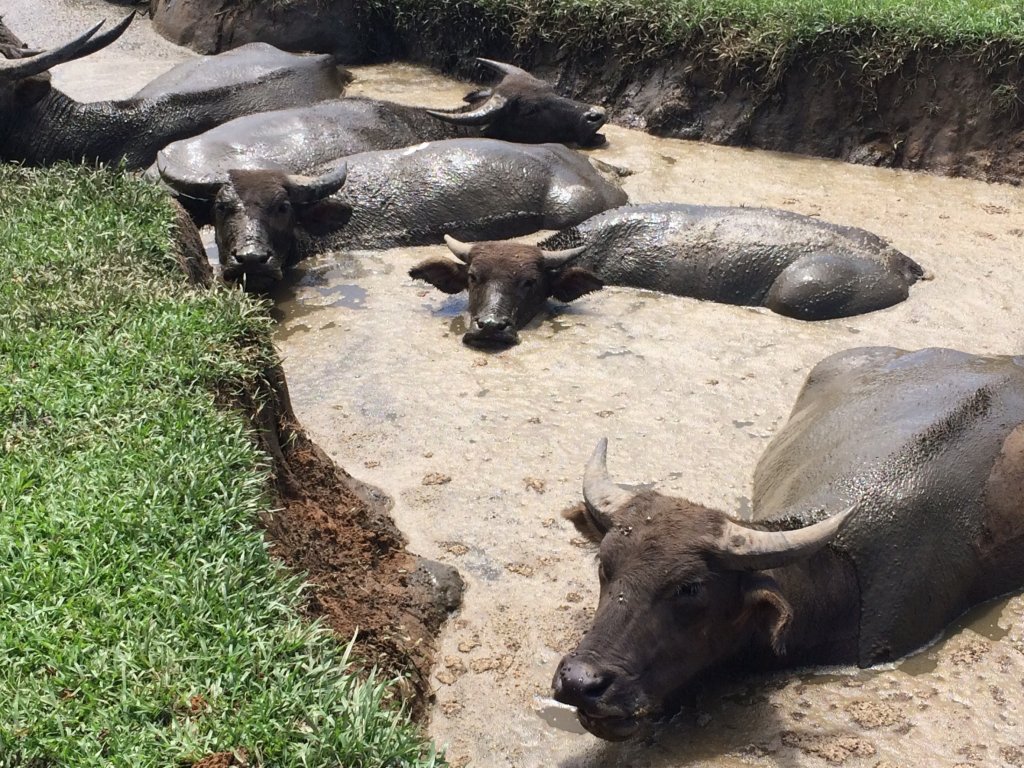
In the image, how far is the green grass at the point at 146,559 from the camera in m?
3.10

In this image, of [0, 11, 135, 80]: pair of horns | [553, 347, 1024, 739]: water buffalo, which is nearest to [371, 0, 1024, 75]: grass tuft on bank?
[0, 11, 135, 80]: pair of horns

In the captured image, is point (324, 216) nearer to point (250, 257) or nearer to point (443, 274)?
point (250, 257)

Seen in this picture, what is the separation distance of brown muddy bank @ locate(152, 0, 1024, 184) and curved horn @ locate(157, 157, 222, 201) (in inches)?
206

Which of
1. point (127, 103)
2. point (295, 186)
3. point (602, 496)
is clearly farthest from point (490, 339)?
point (127, 103)

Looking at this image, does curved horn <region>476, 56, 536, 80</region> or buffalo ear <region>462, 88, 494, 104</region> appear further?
curved horn <region>476, 56, 536, 80</region>

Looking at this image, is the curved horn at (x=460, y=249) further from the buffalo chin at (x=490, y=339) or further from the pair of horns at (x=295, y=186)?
the pair of horns at (x=295, y=186)

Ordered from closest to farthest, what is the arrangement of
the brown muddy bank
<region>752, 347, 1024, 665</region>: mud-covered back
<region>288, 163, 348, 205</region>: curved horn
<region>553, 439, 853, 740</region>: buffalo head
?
<region>553, 439, 853, 740</region>: buffalo head
<region>752, 347, 1024, 665</region>: mud-covered back
<region>288, 163, 348, 205</region>: curved horn
the brown muddy bank

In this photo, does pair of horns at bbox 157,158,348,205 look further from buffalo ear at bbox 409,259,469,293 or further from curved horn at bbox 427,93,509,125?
curved horn at bbox 427,93,509,125

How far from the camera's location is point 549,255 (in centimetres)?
848

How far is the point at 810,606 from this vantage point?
4.61 meters

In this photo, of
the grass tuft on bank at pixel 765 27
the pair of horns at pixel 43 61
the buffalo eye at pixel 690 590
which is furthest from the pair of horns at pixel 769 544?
the grass tuft on bank at pixel 765 27

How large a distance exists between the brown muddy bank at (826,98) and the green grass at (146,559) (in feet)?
25.2

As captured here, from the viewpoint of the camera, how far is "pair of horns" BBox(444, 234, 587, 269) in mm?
8438

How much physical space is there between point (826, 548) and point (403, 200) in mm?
5820
